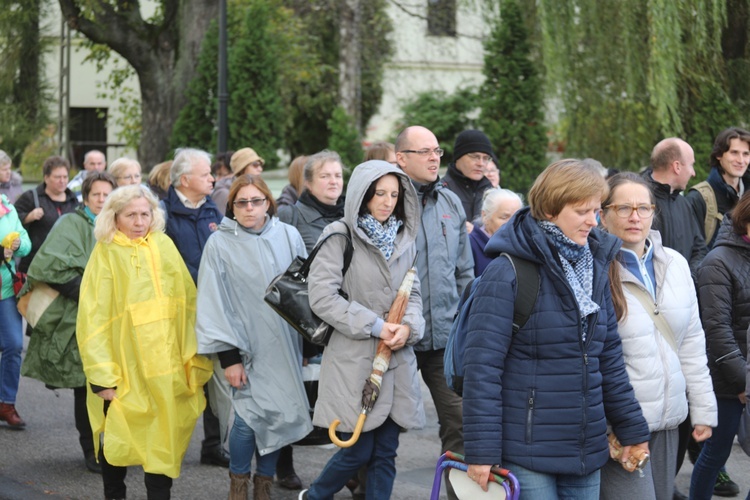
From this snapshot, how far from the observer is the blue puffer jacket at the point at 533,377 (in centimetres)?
426

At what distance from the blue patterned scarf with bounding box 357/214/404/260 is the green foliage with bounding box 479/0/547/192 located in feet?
30.4

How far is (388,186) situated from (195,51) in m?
13.4

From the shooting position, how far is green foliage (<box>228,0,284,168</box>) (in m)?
16.6

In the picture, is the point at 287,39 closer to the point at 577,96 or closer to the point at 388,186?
the point at 577,96

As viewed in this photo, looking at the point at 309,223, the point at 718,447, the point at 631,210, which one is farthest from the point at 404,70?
the point at 631,210

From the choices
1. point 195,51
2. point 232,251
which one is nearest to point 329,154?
point 232,251

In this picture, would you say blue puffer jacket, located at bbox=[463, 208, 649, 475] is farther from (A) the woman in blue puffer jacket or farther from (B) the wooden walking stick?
(B) the wooden walking stick

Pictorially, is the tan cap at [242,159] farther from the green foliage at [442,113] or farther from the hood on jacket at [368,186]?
the green foliage at [442,113]

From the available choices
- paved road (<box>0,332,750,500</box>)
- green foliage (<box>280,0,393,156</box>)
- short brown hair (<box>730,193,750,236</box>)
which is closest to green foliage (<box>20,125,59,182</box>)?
green foliage (<box>280,0,393,156</box>)

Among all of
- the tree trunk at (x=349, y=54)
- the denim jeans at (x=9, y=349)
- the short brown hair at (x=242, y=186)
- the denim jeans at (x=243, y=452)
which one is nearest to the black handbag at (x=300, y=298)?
the short brown hair at (x=242, y=186)

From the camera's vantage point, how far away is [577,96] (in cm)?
1277

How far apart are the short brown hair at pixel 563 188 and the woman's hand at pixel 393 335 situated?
1.23 meters

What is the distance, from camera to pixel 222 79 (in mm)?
15594

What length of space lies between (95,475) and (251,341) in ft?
5.57
